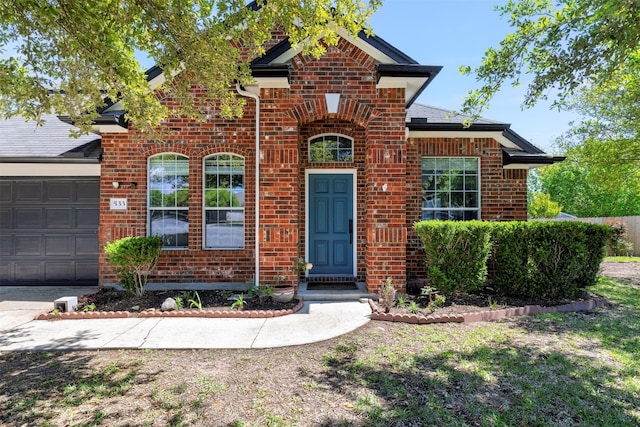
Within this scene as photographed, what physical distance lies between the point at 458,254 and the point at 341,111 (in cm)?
345

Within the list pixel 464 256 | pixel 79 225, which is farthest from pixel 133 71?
pixel 464 256

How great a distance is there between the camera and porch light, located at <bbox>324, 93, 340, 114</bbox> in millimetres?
6953

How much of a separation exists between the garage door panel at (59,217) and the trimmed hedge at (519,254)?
7.75 meters

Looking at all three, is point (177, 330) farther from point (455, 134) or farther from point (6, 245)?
point (455, 134)

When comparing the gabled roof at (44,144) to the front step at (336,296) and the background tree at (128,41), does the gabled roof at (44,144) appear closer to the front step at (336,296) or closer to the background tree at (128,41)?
the background tree at (128,41)

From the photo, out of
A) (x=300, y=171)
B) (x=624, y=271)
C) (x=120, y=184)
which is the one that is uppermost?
(x=300, y=171)

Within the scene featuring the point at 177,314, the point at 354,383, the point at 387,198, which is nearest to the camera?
the point at 354,383

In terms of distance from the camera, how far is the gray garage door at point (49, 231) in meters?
8.21

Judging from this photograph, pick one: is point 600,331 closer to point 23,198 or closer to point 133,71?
point 133,71

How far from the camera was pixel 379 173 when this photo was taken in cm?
695

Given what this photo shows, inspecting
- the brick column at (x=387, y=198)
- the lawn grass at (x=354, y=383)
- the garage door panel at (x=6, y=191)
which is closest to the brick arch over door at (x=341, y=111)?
the brick column at (x=387, y=198)

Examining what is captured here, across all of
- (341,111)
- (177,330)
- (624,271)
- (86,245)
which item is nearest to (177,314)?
(177,330)

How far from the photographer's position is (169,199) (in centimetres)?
790

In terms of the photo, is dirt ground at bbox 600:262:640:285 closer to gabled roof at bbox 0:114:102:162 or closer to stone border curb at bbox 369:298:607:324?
stone border curb at bbox 369:298:607:324
